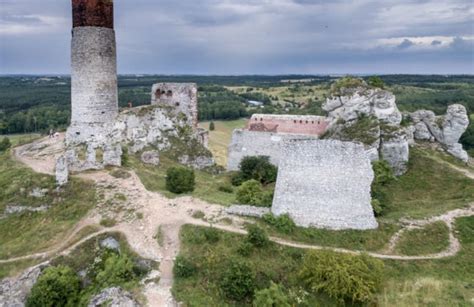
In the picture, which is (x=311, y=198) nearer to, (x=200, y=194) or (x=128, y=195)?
(x=200, y=194)

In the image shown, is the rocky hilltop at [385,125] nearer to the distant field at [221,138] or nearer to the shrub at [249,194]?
the shrub at [249,194]

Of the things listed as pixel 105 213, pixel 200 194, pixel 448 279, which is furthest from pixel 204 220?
pixel 448 279

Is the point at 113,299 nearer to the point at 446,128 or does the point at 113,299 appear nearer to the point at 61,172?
the point at 61,172

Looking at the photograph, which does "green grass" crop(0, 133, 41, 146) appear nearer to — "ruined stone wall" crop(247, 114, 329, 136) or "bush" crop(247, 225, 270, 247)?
"ruined stone wall" crop(247, 114, 329, 136)

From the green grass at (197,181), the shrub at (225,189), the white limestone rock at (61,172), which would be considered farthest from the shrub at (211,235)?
the white limestone rock at (61,172)

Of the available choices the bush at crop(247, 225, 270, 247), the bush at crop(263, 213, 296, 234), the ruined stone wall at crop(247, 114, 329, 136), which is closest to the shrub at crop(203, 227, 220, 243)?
the bush at crop(247, 225, 270, 247)

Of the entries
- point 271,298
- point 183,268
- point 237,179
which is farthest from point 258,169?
point 271,298
